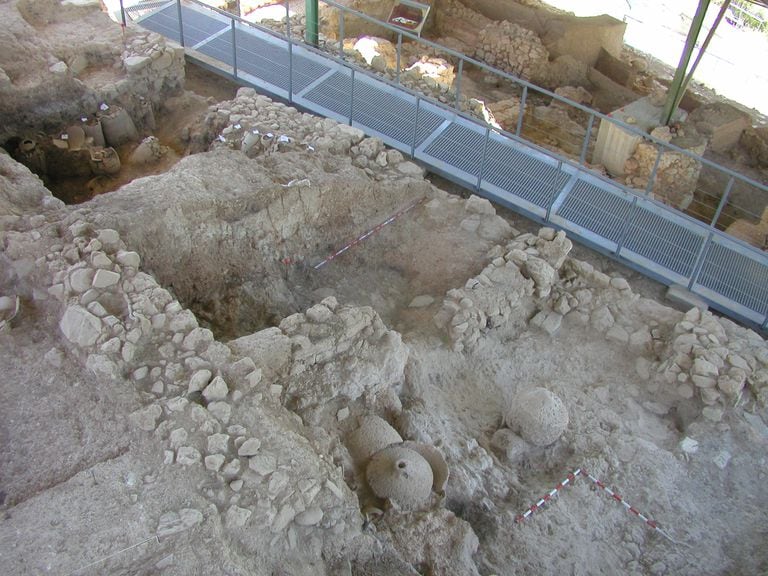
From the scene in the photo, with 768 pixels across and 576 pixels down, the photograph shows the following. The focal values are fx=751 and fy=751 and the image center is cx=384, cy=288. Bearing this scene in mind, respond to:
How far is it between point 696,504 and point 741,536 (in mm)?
332

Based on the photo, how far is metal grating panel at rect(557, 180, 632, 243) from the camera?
7422mm

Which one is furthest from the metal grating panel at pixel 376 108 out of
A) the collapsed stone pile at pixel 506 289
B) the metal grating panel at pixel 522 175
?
the collapsed stone pile at pixel 506 289

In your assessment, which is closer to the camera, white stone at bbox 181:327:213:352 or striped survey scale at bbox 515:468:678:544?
white stone at bbox 181:327:213:352

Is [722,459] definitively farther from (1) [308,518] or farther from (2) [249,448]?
(2) [249,448]

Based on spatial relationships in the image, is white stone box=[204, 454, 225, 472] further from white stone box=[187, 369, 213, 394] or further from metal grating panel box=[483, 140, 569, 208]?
metal grating panel box=[483, 140, 569, 208]

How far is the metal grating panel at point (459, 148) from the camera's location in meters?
7.90

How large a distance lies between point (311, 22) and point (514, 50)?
528 cm

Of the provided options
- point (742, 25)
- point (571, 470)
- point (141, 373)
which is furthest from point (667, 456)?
point (742, 25)

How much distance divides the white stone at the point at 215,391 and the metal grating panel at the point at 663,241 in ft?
14.4

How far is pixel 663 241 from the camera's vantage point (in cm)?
738

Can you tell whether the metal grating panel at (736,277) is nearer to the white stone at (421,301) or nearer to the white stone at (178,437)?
the white stone at (421,301)

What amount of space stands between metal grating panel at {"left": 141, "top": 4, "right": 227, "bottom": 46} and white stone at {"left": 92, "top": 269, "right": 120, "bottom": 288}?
16.6ft

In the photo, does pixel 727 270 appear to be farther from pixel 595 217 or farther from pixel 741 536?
pixel 741 536

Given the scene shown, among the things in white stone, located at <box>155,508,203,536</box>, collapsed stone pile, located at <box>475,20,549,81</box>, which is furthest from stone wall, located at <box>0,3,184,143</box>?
collapsed stone pile, located at <box>475,20,549,81</box>
